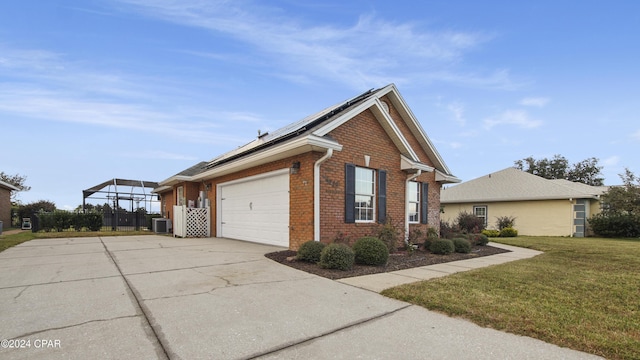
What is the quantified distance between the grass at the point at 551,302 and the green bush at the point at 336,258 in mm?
1634

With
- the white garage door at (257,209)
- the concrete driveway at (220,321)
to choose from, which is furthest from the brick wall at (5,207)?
the concrete driveway at (220,321)

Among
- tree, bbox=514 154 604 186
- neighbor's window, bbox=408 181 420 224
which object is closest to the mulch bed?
neighbor's window, bbox=408 181 420 224

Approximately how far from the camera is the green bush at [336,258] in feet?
22.2

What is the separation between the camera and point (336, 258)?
6.77m

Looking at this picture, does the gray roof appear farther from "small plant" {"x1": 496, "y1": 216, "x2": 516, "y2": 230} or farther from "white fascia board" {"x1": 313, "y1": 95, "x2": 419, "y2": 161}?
"white fascia board" {"x1": 313, "y1": 95, "x2": 419, "y2": 161}

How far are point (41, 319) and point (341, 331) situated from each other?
348 centimetres

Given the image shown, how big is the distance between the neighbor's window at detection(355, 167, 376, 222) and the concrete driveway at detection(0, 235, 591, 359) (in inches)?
168

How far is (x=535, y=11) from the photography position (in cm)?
1027

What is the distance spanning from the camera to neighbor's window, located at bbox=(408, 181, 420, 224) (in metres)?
12.6

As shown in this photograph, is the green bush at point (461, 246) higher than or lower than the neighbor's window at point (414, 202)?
lower

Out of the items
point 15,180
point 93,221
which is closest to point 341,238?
point 93,221

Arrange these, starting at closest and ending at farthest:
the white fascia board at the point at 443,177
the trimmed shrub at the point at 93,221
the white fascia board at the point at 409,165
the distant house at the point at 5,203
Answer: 1. the white fascia board at the point at 409,165
2. the white fascia board at the point at 443,177
3. the trimmed shrub at the point at 93,221
4. the distant house at the point at 5,203

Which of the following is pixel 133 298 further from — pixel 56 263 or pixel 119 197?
pixel 119 197

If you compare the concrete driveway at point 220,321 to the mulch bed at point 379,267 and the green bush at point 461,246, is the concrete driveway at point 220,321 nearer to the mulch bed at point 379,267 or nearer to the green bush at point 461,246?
the mulch bed at point 379,267
